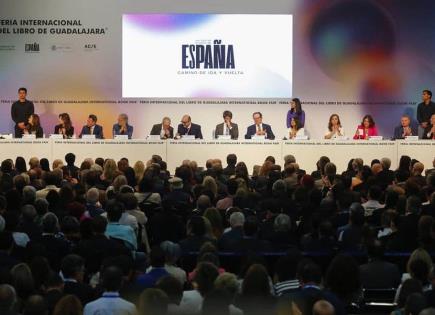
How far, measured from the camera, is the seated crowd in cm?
705

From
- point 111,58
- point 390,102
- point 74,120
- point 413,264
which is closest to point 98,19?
point 111,58

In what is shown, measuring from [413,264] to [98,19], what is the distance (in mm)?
14622

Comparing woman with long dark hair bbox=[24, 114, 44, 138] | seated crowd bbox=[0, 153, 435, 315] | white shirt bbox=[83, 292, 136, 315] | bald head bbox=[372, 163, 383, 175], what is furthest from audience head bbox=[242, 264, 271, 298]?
woman with long dark hair bbox=[24, 114, 44, 138]

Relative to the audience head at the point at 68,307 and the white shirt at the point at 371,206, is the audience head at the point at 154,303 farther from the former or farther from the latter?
the white shirt at the point at 371,206

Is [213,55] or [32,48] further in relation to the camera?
[32,48]

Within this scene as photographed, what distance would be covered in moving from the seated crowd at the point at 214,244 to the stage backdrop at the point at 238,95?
7.31 metres

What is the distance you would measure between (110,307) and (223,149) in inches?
433

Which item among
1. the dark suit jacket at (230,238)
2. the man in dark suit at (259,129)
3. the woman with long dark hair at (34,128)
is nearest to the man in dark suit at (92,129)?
the woman with long dark hair at (34,128)

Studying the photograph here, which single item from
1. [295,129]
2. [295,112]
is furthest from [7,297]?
[295,112]

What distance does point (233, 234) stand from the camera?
31.6 feet

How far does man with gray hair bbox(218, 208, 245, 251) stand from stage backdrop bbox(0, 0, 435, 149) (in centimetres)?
1160

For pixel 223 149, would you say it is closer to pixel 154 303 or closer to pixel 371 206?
pixel 371 206

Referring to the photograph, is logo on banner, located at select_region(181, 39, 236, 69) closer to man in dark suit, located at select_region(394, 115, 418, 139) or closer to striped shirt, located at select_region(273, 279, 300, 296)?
man in dark suit, located at select_region(394, 115, 418, 139)

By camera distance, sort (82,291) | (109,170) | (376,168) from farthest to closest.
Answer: (376,168) → (109,170) → (82,291)
